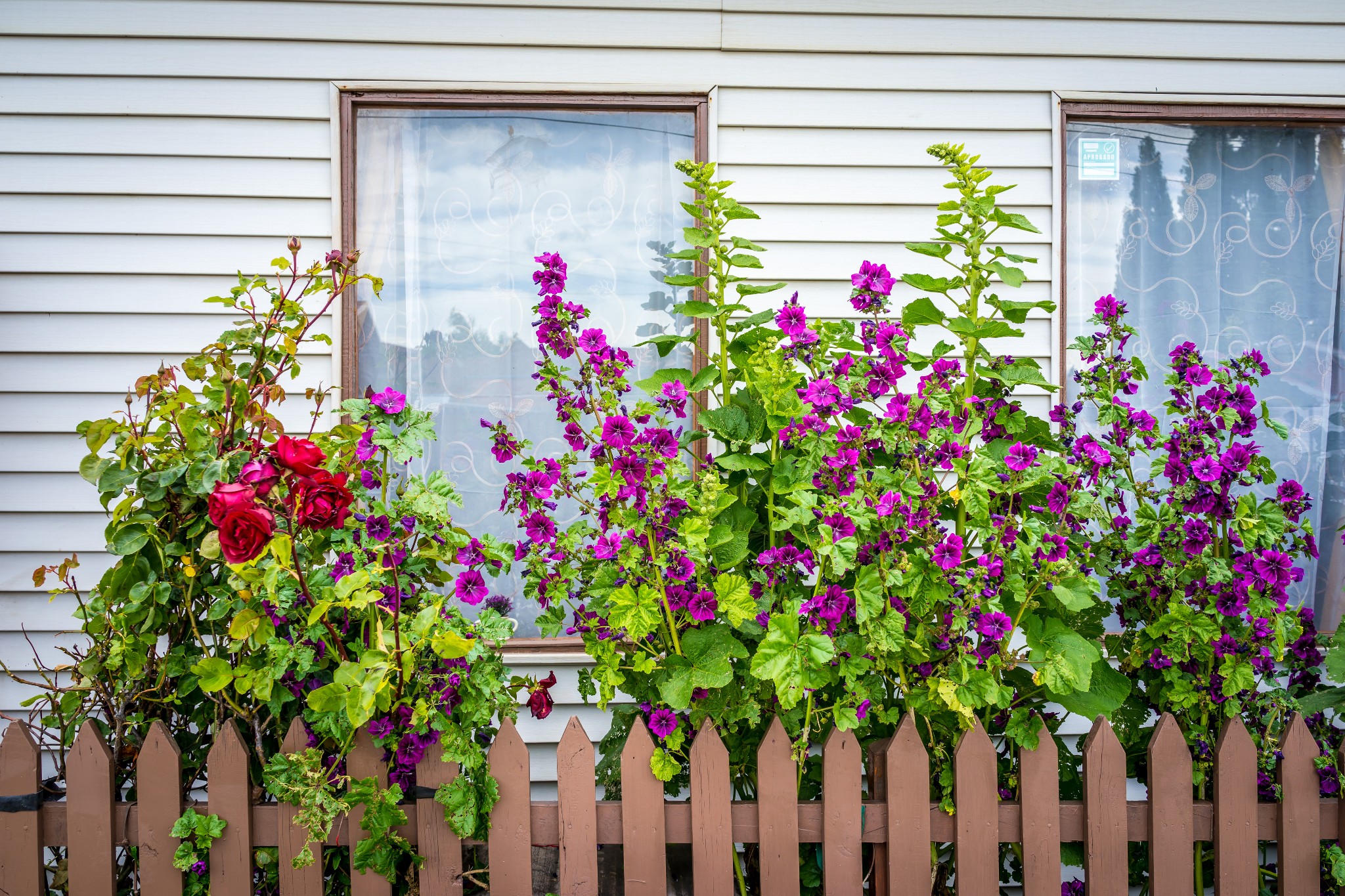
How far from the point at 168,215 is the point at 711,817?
2.43m

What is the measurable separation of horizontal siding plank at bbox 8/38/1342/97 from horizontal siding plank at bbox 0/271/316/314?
0.52 meters

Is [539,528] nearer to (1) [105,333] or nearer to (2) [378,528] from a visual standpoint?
(2) [378,528]

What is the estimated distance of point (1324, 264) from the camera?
9.37ft

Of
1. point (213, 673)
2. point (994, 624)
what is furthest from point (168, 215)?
point (994, 624)

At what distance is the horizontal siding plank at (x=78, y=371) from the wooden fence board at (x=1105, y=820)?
7.64 ft

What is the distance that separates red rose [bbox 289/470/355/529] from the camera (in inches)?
53.9

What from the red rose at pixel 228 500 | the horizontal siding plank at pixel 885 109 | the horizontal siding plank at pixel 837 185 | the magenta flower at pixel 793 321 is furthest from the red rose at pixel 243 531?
the horizontal siding plank at pixel 885 109

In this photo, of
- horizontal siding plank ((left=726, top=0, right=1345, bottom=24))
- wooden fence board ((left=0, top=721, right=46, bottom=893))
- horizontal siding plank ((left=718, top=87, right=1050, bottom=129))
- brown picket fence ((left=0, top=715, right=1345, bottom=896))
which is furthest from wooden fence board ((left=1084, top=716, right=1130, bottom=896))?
horizontal siding plank ((left=726, top=0, right=1345, bottom=24))

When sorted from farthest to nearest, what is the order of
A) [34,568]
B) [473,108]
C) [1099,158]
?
[1099,158], [473,108], [34,568]

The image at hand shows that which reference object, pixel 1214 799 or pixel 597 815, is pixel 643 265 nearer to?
pixel 597 815

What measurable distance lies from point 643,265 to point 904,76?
3.49 feet

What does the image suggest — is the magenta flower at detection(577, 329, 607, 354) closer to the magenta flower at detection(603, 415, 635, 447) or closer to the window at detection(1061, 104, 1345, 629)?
the magenta flower at detection(603, 415, 635, 447)

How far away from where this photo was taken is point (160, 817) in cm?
167

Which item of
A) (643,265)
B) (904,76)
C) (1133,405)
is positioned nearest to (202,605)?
(643,265)
